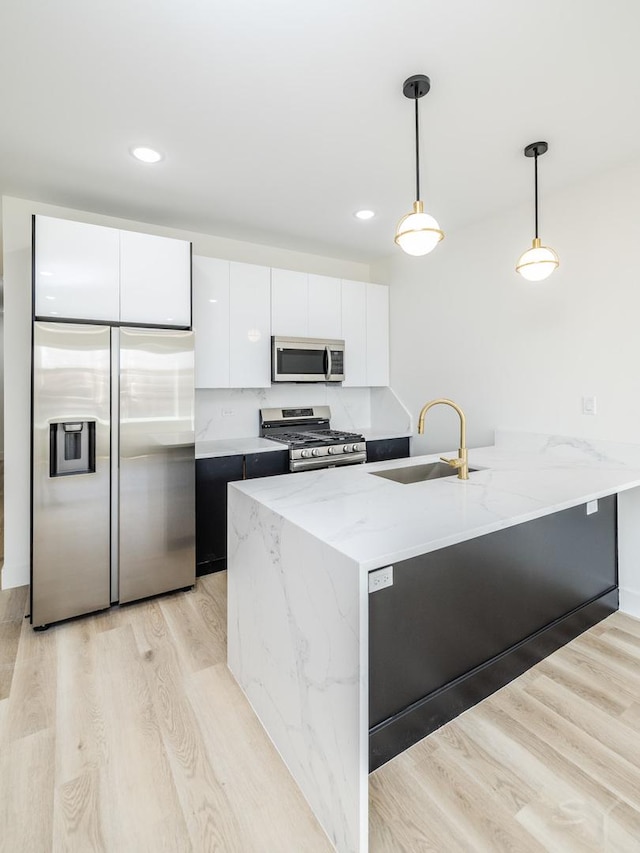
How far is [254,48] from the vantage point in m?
1.61

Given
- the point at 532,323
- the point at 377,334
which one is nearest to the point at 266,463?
the point at 377,334

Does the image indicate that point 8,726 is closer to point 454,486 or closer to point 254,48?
point 454,486

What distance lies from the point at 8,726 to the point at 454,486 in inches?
80.1

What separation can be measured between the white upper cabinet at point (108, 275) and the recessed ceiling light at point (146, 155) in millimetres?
441

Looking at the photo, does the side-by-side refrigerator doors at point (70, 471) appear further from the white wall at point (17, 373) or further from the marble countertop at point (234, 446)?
the marble countertop at point (234, 446)

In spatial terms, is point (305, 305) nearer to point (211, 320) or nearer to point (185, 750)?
point (211, 320)

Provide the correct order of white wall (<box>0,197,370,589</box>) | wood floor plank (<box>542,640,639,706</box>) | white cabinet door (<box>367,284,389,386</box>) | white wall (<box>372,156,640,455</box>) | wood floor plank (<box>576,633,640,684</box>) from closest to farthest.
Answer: wood floor plank (<box>542,640,639,706</box>) → wood floor plank (<box>576,633,640,684</box>) → white wall (<box>372,156,640,455</box>) → white wall (<box>0,197,370,589</box>) → white cabinet door (<box>367,284,389,386</box>)

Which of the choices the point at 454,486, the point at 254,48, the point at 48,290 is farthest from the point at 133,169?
the point at 454,486

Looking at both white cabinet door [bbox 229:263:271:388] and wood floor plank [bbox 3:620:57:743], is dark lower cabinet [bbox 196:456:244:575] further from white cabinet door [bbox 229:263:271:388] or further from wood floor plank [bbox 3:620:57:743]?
wood floor plank [bbox 3:620:57:743]

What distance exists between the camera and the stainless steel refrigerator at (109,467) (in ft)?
7.86

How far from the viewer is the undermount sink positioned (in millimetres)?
2307

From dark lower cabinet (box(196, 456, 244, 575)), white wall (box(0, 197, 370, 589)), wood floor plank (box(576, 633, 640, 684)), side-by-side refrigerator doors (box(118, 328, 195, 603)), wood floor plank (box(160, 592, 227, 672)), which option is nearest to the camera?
wood floor plank (box(576, 633, 640, 684))

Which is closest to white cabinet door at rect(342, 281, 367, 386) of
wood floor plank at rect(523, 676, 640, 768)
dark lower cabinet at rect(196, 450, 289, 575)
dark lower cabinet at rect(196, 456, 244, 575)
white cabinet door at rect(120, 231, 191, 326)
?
dark lower cabinet at rect(196, 450, 289, 575)

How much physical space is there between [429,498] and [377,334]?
8.98 feet
